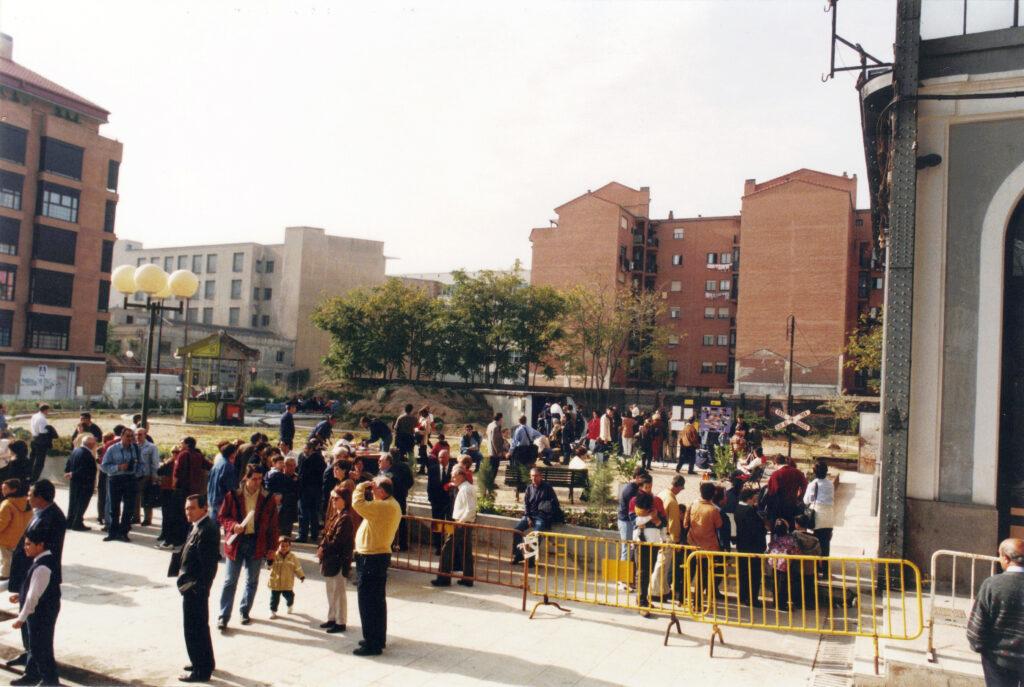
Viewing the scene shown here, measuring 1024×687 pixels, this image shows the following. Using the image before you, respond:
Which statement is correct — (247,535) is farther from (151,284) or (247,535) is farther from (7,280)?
(7,280)

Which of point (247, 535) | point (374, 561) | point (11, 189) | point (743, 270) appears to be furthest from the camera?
point (743, 270)

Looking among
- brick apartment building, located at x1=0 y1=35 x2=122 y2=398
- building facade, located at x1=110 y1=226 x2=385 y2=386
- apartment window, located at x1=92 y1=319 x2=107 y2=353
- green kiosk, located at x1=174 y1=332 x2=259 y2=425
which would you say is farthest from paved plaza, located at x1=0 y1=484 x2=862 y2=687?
building facade, located at x1=110 y1=226 x2=385 y2=386

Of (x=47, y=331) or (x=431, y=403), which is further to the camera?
(x=47, y=331)

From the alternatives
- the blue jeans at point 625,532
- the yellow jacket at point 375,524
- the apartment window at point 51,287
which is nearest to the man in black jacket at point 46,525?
the yellow jacket at point 375,524

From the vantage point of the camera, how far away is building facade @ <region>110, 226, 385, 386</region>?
6872 centimetres

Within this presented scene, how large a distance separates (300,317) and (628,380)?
29877 millimetres

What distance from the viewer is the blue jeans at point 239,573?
8.22 meters

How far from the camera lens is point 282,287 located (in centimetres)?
7050

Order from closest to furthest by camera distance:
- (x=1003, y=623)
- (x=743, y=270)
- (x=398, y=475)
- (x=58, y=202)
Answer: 1. (x=1003, y=623)
2. (x=398, y=475)
3. (x=58, y=202)
4. (x=743, y=270)

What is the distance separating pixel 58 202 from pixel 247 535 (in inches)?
1887

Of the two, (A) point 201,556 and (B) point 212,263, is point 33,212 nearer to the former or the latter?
(B) point 212,263

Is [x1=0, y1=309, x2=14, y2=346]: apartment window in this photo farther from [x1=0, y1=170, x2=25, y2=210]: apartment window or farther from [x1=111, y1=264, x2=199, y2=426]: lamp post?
[x1=111, y1=264, x2=199, y2=426]: lamp post

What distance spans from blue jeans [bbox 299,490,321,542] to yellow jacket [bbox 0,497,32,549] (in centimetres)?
399

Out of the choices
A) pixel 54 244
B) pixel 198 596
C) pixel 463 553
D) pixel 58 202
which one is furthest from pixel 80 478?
pixel 58 202
